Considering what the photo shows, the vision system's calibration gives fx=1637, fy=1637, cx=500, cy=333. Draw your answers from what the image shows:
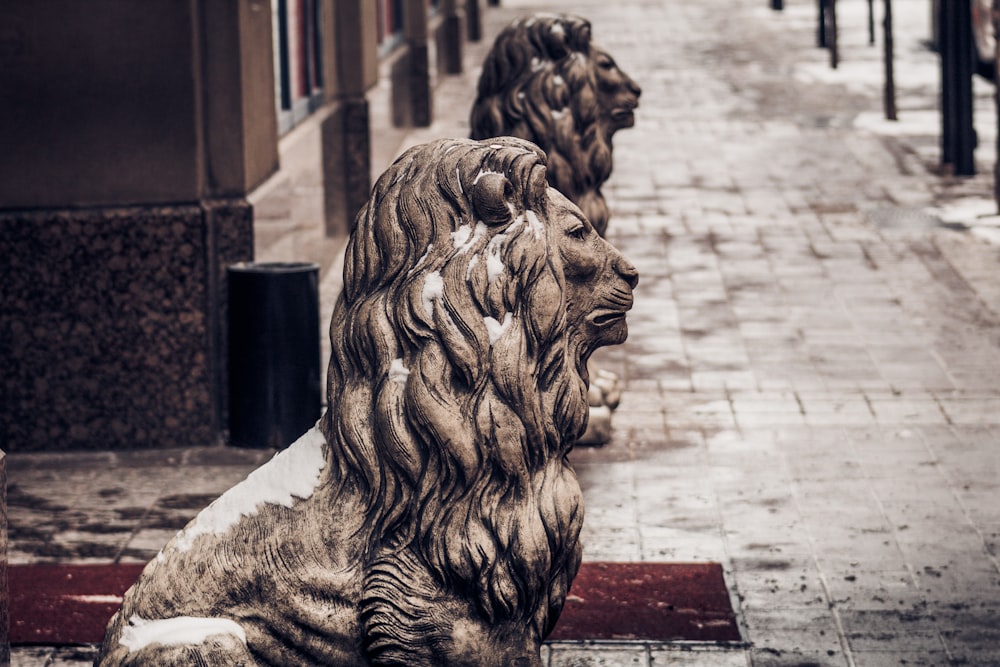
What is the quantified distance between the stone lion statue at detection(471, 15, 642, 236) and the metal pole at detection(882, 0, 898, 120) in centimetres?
1053

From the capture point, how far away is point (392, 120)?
17000 mm

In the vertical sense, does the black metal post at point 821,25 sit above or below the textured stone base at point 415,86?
above

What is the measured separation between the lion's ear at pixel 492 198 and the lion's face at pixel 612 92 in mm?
4029

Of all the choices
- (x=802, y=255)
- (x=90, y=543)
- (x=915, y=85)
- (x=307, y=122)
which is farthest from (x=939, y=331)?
(x=915, y=85)

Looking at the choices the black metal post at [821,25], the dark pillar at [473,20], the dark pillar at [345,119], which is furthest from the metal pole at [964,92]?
the dark pillar at [473,20]

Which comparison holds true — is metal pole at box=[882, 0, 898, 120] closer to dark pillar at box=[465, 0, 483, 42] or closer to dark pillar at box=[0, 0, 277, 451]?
dark pillar at box=[465, 0, 483, 42]

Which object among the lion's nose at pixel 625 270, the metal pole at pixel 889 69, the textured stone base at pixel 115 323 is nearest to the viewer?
the lion's nose at pixel 625 270

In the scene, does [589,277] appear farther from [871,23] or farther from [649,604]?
[871,23]

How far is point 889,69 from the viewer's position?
1766 cm

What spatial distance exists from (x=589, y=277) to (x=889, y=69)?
14505mm

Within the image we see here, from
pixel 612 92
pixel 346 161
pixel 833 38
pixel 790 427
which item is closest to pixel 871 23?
pixel 833 38

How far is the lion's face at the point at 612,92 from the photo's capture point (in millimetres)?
7727

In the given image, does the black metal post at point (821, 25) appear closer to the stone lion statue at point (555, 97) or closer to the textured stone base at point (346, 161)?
the textured stone base at point (346, 161)

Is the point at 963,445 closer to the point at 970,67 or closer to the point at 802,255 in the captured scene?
the point at 802,255
